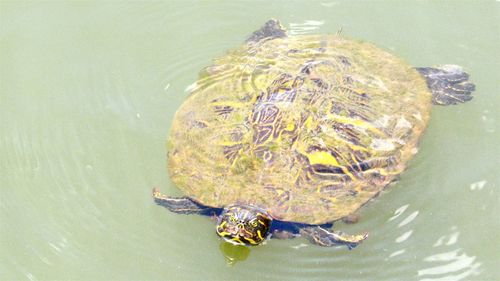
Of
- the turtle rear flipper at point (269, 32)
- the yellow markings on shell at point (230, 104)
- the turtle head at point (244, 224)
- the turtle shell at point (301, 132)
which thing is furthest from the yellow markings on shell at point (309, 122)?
the turtle rear flipper at point (269, 32)

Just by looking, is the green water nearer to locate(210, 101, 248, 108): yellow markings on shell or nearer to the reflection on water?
the reflection on water

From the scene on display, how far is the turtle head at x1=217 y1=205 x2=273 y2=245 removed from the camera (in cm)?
359

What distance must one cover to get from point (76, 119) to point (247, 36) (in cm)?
187

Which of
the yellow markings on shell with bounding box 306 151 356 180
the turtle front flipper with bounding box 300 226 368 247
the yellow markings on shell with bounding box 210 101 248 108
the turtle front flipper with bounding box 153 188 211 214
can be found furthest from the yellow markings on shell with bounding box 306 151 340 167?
the turtle front flipper with bounding box 153 188 211 214

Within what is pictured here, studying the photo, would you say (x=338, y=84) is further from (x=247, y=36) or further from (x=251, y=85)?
(x=247, y=36)

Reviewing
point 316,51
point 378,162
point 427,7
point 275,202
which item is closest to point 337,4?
point 427,7

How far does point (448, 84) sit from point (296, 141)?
5.87 feet

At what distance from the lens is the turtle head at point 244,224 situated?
141 inches

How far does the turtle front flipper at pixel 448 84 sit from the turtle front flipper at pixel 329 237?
5.16ft

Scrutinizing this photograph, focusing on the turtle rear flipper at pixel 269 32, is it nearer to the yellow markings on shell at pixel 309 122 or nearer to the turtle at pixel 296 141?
the turtle at pixel 296 141

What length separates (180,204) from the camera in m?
4.01

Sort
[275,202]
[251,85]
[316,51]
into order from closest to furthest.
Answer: [275,202] → [251,85] → [316,51]

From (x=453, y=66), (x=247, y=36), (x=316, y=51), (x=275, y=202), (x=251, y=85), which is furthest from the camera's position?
(x=247, y=36)

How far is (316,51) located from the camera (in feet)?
14.9
